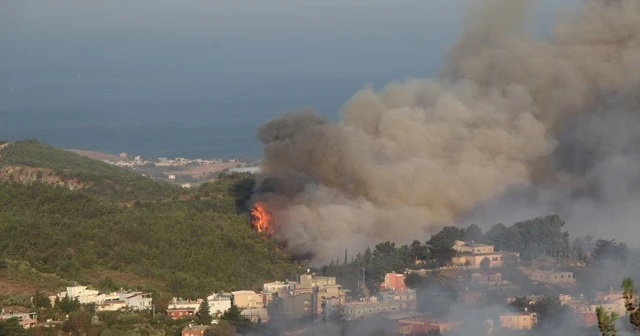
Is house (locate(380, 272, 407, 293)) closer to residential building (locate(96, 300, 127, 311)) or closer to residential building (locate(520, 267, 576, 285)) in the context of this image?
residential building (locate(520, 267, 576, 285))

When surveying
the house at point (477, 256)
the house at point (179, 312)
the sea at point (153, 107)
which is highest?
the sea at point (153, 107)

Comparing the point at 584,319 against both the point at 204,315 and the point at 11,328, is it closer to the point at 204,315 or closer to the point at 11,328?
the point at 204,315

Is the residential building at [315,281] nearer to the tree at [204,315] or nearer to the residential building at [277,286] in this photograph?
the residential building at [277,286]

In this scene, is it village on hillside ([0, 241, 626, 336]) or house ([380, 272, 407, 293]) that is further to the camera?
house ([380, 272, 407, 293])

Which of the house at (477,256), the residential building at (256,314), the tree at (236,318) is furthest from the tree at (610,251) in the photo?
the tree at (236,318)

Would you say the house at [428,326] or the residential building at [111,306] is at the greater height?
the residential building at [111,306]

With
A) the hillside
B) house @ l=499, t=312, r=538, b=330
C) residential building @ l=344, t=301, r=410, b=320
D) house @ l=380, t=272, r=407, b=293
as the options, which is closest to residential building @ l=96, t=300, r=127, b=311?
the hillside

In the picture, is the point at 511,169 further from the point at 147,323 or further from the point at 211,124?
the point at 211,124
